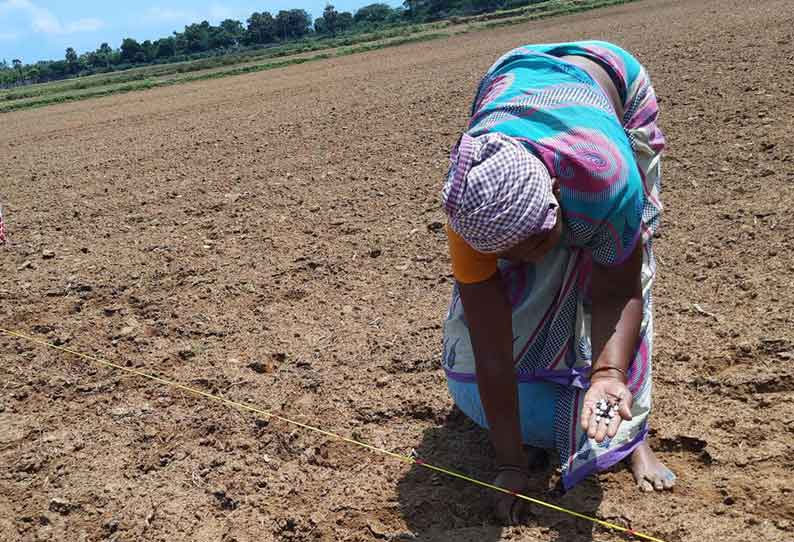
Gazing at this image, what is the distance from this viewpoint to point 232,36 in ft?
245

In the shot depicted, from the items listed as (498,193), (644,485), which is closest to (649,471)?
(644,485)

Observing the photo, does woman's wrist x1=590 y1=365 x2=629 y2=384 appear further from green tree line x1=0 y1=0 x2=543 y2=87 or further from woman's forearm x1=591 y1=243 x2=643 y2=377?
green tree line x1=0 y1=0 x2=543 y2=87

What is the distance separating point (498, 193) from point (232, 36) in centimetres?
7819

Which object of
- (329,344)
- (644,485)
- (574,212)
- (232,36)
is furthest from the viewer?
(232,36)

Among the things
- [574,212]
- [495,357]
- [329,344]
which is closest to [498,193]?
[574,212]

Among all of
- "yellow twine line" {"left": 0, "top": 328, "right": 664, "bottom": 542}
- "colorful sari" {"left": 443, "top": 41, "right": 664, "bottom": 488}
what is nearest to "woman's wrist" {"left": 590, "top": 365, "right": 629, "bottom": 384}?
"colorful sari" {"left": 443, "top": 41, "right": 664, "bottom": 488}

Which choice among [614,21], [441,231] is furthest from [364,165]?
[614,21]

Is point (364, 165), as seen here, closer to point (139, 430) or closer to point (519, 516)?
point (139, 430)

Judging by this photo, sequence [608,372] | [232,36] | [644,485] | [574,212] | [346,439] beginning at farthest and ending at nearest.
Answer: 1. [232,36]
2. [346,439]
3. [644,485]
4. [608,372]
5. [574,212]

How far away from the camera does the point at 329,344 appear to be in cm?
343

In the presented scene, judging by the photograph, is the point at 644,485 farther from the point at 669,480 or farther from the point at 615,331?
the point at 615,331

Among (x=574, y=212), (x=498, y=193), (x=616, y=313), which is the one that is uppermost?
(x=498, y=193)

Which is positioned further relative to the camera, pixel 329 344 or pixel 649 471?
pixel 329 344

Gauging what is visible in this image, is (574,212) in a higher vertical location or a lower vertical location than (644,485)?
higher
